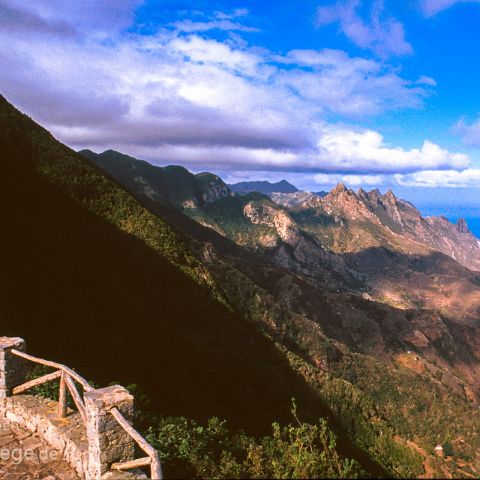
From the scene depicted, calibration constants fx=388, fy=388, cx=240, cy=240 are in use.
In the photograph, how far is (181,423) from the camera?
1451 cm

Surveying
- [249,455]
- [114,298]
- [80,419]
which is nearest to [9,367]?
[80,419]

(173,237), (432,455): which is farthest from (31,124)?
(432,455)

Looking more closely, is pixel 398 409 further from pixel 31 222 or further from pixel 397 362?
pixel 31 222

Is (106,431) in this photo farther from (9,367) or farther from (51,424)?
(9,367)

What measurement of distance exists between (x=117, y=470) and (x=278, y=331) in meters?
144

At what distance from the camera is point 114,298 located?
176 feet

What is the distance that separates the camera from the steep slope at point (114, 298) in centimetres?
3158

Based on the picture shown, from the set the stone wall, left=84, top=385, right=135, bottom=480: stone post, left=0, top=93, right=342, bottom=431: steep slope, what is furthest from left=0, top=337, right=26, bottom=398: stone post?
left=0, top=93, right=342, bottom=431: steep slope

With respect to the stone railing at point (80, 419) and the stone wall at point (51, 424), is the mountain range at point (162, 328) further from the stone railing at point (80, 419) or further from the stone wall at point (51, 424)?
the stone wall at point (51, 424)

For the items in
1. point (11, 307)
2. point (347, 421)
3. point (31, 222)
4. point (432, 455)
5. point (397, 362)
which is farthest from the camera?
point (397, 362)

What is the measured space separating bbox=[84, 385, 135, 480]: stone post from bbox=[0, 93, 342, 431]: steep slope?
16.7m

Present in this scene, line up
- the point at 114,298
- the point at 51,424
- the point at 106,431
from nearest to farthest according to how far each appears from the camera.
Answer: the point at 106,431 < the point at 51,424 < the point at 114,298

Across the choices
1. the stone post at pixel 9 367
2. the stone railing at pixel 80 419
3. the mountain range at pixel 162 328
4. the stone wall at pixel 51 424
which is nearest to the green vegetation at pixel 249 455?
the mountain range at pixel 162 328

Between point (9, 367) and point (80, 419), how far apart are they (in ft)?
11.1
